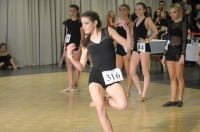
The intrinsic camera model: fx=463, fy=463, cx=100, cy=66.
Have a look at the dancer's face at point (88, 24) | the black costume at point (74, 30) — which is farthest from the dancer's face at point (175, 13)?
the dancer's face at point (88, 24)

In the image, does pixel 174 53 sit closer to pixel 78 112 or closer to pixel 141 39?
pixel 141 39

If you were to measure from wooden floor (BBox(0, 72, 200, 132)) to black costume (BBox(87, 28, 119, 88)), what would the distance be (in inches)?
43.5

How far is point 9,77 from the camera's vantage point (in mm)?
11305

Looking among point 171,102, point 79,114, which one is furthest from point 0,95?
point 171,102

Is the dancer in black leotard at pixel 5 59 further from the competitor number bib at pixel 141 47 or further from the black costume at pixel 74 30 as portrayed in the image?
the competitor number bib at pixel 141 47

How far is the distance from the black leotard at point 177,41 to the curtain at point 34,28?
25.7 feet

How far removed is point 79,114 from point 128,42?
6.87ft

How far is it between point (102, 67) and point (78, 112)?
→ 2201 mm

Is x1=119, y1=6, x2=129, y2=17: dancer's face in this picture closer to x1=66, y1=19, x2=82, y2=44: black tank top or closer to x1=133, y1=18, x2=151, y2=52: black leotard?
x1=133, y1=18, x2=151, y2=52: black leotard

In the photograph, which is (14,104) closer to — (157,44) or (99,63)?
(99,63)

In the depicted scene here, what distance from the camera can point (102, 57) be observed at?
16.4 ft

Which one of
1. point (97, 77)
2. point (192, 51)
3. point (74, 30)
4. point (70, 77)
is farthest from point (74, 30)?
point (97, 77)

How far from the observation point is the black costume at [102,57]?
4.99 meters

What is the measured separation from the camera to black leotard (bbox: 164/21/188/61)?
698 cm
